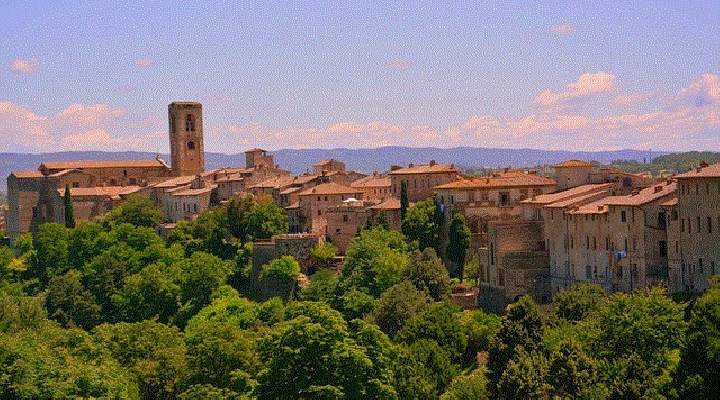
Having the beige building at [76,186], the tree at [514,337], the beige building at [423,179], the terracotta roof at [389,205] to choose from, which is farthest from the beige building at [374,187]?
the tree at [514,337]

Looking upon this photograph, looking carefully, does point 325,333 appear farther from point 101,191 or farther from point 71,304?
point 101,191

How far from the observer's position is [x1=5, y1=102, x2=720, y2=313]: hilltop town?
6309 cm

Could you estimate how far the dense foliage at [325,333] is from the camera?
1844 inches

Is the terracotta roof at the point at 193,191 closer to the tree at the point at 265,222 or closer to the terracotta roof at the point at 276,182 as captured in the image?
the terracotta roof at the point at 276,182

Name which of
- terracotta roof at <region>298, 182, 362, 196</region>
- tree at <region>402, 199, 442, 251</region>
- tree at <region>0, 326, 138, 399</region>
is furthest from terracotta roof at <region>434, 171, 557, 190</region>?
tree at <region>0, 326, 138, 399</region>

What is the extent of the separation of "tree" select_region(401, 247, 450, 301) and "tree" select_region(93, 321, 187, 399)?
14.9 m

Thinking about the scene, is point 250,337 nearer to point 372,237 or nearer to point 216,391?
point 216,391

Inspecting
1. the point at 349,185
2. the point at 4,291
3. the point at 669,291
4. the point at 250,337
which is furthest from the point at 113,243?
the point at 669,291

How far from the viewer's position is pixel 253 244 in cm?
9144

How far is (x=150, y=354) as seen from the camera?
6138 cm

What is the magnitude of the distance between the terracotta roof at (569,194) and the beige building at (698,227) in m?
11.7

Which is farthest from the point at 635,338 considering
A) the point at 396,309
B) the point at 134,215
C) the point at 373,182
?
the point at 134,215

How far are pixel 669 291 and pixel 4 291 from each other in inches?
1944

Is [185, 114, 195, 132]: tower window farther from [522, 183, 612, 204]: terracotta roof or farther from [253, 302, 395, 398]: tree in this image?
[253, 302, 395, 398]: tree
